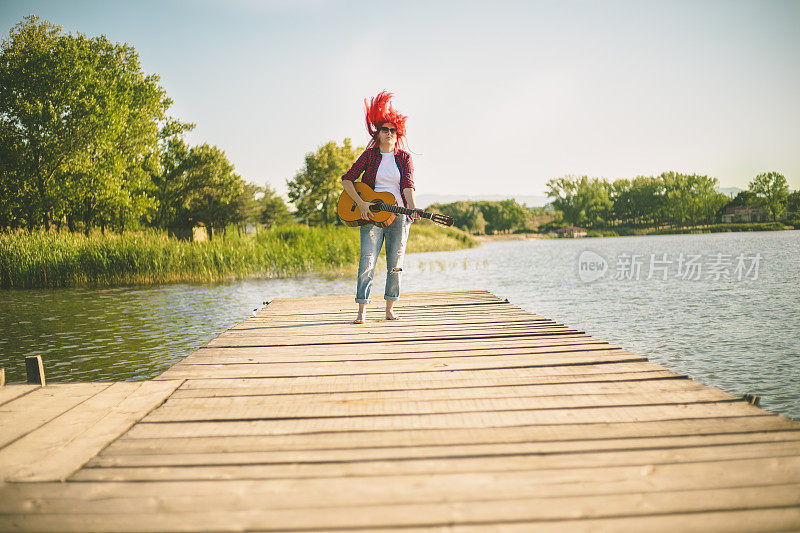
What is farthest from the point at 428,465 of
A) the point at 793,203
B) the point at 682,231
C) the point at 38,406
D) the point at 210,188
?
the point at 682,231

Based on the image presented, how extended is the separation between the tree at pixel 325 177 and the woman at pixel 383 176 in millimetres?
37811

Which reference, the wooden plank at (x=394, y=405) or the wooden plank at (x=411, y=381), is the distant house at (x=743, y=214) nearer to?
the wooden plank at (x=411, y=381)

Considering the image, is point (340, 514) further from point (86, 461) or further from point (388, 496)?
point (86, 461)

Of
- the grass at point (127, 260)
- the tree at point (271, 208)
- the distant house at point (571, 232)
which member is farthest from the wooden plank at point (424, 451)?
the distant house at point (571, 232)

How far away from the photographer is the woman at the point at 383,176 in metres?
4.76

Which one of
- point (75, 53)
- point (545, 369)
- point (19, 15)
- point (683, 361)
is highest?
point (19, 15)

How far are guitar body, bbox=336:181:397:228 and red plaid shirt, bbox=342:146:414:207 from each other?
0.08 m

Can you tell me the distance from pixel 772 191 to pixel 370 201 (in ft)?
319

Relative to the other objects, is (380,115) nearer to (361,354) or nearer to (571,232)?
(361,354)

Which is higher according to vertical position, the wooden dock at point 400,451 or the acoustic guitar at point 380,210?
the acoustic guitar at point 380,210

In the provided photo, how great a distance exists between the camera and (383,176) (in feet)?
15.8

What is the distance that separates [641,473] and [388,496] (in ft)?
2.93

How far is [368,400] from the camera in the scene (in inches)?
104

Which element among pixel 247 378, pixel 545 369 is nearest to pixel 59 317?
pixel 247 378
